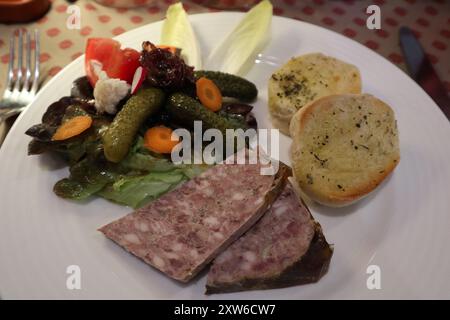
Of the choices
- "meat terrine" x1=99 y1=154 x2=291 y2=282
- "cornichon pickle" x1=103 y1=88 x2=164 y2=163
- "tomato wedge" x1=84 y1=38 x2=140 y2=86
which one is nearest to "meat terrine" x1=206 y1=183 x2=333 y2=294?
"meat terrine" x1=99 y1=154 x2=291 y2=282

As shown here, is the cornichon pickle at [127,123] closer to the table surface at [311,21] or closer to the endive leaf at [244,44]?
the endive leaf at [244,44]

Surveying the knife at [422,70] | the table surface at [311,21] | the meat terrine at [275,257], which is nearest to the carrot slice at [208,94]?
the meat terrine at [275,257]

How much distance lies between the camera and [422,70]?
2959 mm

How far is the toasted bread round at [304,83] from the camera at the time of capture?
Result: 2.55 m

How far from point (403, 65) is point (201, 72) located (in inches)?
58.1

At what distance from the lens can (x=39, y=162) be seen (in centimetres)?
239

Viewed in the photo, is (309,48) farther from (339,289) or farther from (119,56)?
(339,289)

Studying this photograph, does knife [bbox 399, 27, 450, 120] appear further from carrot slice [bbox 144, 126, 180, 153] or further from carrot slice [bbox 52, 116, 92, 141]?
carrot slice [bbox 52, 116, 92, 141]

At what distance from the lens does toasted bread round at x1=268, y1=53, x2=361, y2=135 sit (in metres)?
2.55

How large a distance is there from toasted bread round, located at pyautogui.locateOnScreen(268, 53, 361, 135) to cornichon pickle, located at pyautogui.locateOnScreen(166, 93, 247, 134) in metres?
0.32

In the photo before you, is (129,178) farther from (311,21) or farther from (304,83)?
(311,21)

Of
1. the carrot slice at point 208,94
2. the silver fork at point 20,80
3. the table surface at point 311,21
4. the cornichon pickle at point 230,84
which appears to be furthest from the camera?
the table surface at point 311,21

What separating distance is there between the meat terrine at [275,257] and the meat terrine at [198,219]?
0.06 metres
